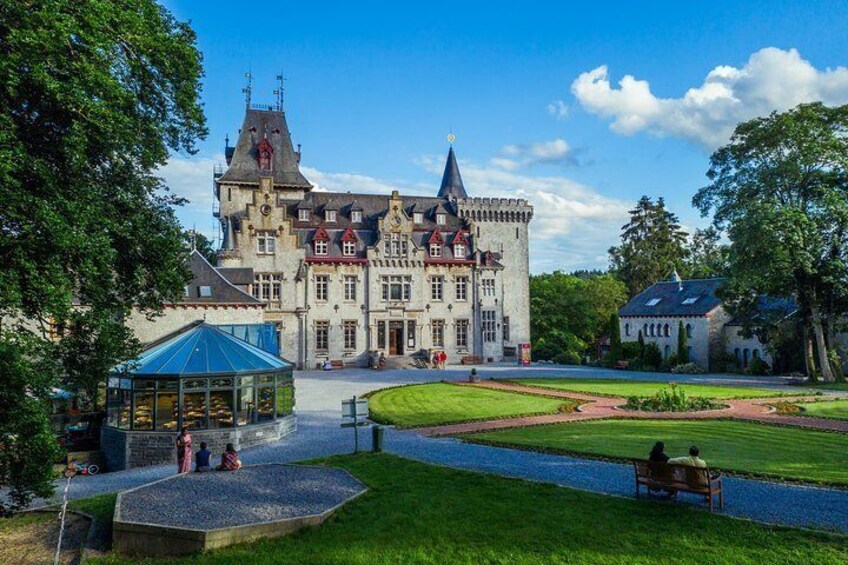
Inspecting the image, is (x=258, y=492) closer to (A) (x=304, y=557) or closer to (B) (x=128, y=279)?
(A) (x=304, y=557)

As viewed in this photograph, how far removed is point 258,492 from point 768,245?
3310 centimetres

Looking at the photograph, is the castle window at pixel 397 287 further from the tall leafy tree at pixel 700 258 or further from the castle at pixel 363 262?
the tall leafy tree at pixel 700 258

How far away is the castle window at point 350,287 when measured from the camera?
51.3m

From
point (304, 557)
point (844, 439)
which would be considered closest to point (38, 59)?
point (304, 557)

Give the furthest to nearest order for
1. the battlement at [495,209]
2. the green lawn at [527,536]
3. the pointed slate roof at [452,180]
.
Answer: the pointed slate roof at [452,180], the battlement at [495,209], the green lawn at [527,536]

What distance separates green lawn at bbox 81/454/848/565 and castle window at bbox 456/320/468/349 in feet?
130

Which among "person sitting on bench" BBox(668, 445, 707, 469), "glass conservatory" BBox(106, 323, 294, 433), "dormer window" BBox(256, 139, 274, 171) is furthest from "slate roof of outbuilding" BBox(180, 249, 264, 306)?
"person sitting on bench" BBox(668, 445, 707, 469)

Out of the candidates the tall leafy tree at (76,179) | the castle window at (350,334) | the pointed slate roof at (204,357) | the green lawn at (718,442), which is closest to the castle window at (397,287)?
the castle window at (350,334)

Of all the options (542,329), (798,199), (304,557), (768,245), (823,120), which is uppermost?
(823,120)

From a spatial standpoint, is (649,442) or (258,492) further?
(649,442)

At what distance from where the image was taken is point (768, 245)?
120 feet

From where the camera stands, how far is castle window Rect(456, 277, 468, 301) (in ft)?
178

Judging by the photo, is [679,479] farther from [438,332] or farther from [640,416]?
[438,332]

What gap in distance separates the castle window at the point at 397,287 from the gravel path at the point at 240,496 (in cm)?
3501
